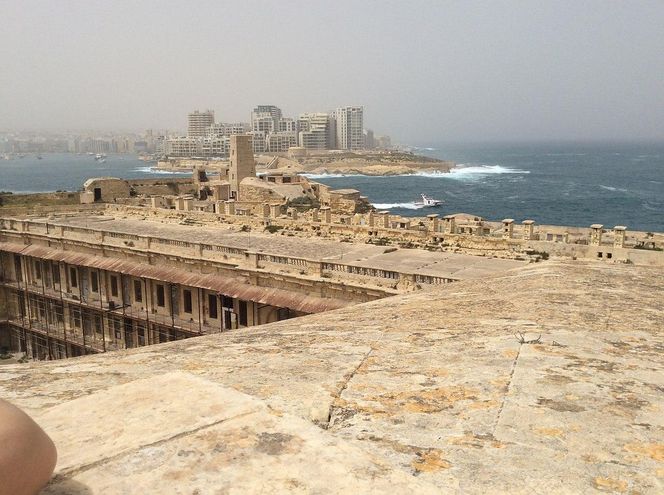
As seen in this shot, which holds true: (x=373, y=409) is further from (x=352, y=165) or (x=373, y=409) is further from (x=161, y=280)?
(x=352, y=165)

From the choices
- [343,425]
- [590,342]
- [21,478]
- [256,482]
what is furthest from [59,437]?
[590,342]

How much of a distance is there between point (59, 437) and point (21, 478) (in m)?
0.85

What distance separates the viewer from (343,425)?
361 cm

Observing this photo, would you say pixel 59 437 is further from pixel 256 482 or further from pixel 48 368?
pixel 48 368

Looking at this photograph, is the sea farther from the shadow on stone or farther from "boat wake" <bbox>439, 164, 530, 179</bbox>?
the shadow on stone

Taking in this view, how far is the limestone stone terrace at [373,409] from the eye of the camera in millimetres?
2652

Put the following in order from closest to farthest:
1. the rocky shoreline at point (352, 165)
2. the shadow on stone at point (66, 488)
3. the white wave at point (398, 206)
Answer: the shadow on stone at point (66, 488) < the white wave at point (398, 206) < the rocky shoreline at point (352, 165)

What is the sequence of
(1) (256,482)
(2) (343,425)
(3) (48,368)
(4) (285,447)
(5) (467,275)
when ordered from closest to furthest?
(1) (256,482), (4) (285,447), (2) (343,425), (3) (48,368), (5) (467,275)

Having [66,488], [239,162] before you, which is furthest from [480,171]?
[66,488]

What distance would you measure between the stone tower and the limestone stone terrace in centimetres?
5555

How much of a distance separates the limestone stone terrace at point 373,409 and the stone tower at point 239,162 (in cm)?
5555

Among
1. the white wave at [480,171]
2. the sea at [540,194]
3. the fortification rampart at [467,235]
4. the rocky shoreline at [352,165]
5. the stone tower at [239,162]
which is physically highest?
the stone tower at [239,162]

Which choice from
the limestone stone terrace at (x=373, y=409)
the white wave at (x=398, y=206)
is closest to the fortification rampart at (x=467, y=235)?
the limestone stone terrace at (x=373, y=409)

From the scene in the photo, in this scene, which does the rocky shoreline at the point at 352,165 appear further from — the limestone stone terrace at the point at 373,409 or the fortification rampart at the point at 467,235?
the limestone stone terrace at the point at 373,409
